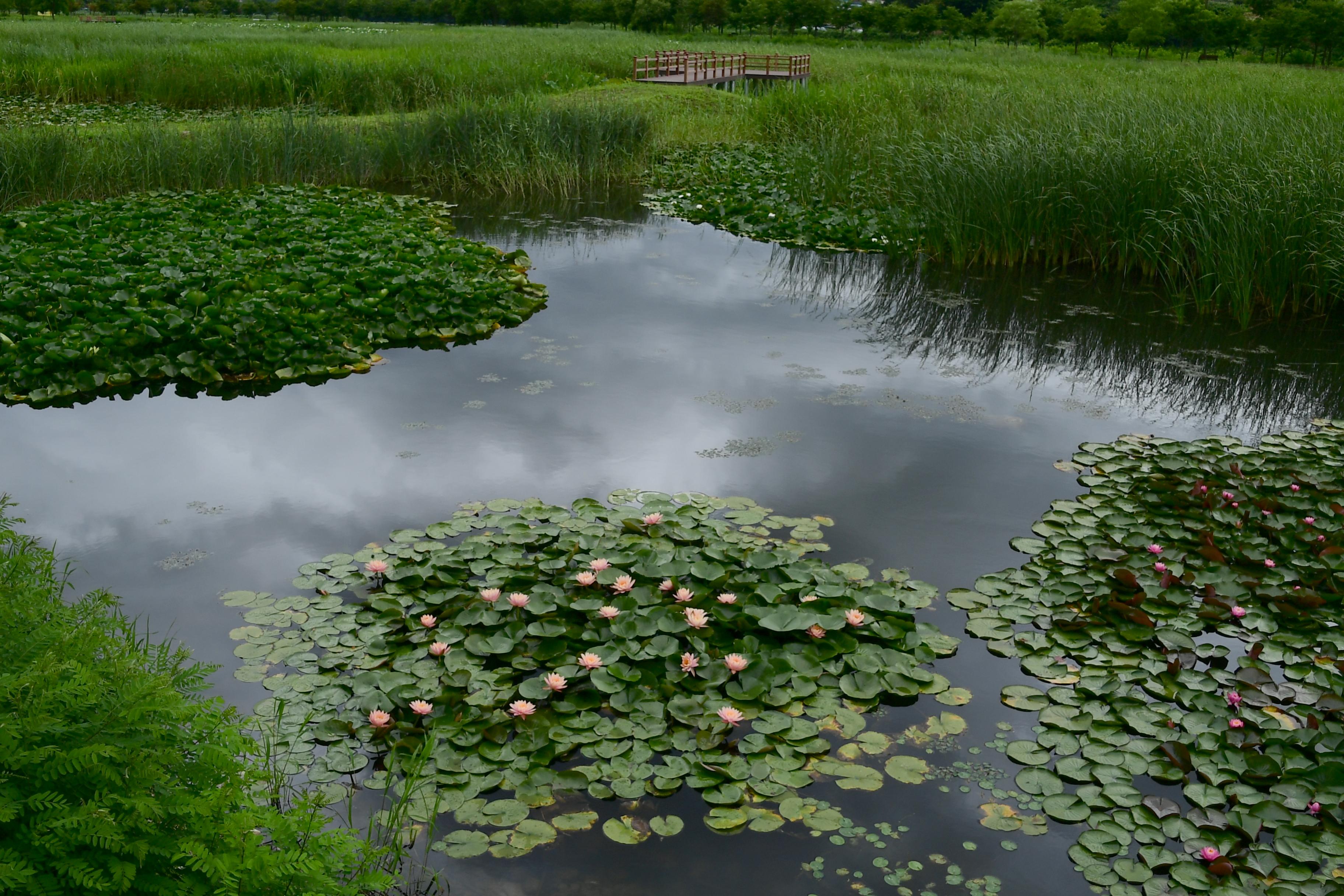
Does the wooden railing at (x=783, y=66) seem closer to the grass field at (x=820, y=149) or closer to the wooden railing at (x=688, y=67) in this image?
the wooden railing at (x=688, y=67)

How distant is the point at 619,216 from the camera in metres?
11.4

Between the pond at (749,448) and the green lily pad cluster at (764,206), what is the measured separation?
4.44ft

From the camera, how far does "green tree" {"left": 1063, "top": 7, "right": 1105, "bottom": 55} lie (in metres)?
54.6

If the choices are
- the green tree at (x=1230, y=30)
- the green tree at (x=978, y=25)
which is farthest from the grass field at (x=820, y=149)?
the green tree at (x=978, y=25)

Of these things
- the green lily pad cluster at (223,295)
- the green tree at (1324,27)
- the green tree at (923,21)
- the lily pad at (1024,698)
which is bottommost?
the lily pad at (1024,698)

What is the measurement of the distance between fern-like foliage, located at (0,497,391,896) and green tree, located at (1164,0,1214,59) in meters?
58.3

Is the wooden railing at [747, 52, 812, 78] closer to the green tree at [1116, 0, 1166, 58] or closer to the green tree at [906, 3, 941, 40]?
the green tree at [1116, 0, 1166, 58]

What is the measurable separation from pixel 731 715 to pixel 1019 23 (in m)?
64.3

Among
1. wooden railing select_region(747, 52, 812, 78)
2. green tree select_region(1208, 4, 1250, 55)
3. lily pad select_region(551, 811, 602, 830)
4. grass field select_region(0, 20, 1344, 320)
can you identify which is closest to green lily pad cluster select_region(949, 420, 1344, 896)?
lily pad select_region(551, 811, 602, 830)

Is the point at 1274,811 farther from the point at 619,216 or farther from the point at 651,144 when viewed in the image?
the point at 651,144

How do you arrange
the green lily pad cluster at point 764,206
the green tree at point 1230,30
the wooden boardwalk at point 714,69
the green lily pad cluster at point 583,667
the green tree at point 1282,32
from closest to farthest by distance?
the green lily pad cluster at point 583,667
the green lily pad cluster at point 764,206
the wooden boardwalk at point 714,69
the green tree at point 1282,32
the green tree at point 1230,30

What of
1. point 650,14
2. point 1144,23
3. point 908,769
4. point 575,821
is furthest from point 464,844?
point 650,14

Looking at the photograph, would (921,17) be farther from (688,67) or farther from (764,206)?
(764,206)

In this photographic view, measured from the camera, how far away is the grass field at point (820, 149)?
7.81m
